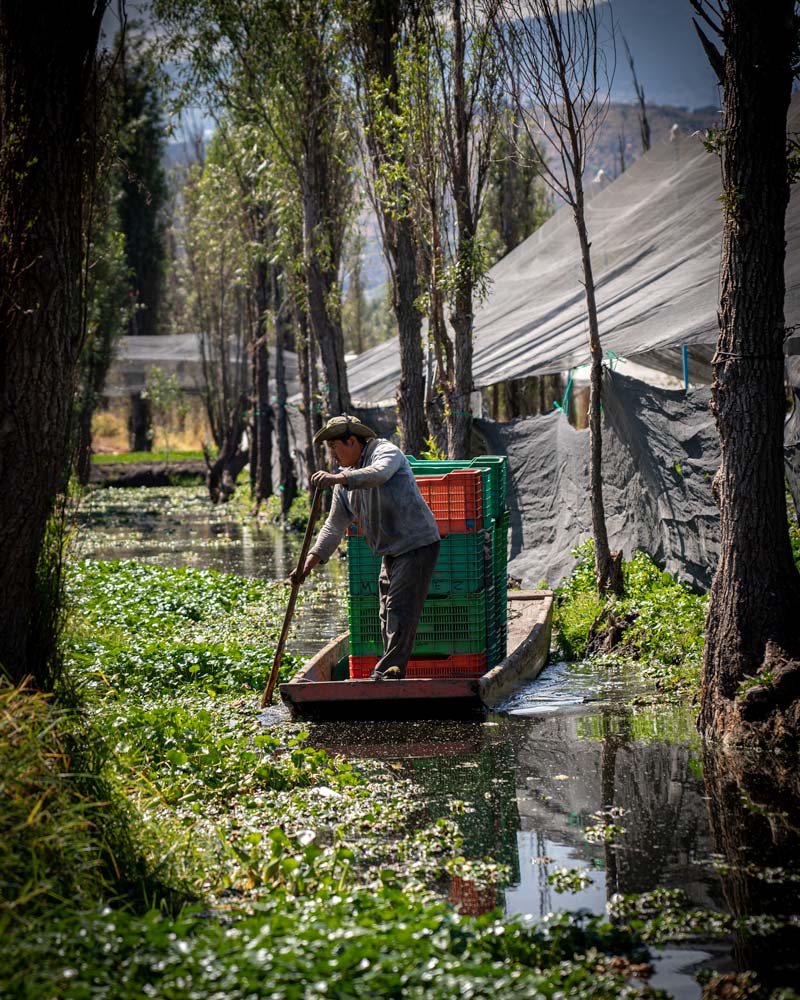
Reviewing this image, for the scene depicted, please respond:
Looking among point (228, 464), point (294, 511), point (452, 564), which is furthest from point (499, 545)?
point (228, 464)

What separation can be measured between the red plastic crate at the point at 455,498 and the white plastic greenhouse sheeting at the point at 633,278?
4.70m

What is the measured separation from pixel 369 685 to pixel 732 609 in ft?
8.66

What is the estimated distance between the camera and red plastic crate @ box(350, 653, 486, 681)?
32.8 ft

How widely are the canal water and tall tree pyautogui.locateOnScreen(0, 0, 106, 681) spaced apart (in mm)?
2627

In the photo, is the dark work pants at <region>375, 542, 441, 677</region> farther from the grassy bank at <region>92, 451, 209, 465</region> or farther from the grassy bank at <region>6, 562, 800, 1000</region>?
the grassy bank at <region>92, 451, 209, 465</region>

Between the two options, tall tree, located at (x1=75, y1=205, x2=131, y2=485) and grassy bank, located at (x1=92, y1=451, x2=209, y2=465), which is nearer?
tall tree, located at (x1=75, y1=205, x2=131, y2=485)

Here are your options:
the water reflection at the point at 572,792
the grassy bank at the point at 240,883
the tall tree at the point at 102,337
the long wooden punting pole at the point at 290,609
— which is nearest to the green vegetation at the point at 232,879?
the grassy bank at the point at 240,883

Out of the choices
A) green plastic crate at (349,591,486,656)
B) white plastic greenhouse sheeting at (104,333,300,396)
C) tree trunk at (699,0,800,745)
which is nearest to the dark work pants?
green plastic crate at (349,591,486,656)

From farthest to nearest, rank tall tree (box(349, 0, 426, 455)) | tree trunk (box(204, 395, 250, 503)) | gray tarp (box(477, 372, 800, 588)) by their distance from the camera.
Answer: tree trunk (box(204, 395, 250, 503))
tall tree (box(349, 0, 426, 455))
gray tarp (box(477, 372, 800, 588))

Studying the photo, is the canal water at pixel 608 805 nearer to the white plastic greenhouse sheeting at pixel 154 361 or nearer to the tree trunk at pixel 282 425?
the tree trunk at pixel 282 425

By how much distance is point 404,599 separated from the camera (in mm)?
9539

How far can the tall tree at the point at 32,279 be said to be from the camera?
20.8 ft

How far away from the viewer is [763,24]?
8094mm

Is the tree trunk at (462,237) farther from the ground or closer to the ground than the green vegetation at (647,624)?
farther from the ground
